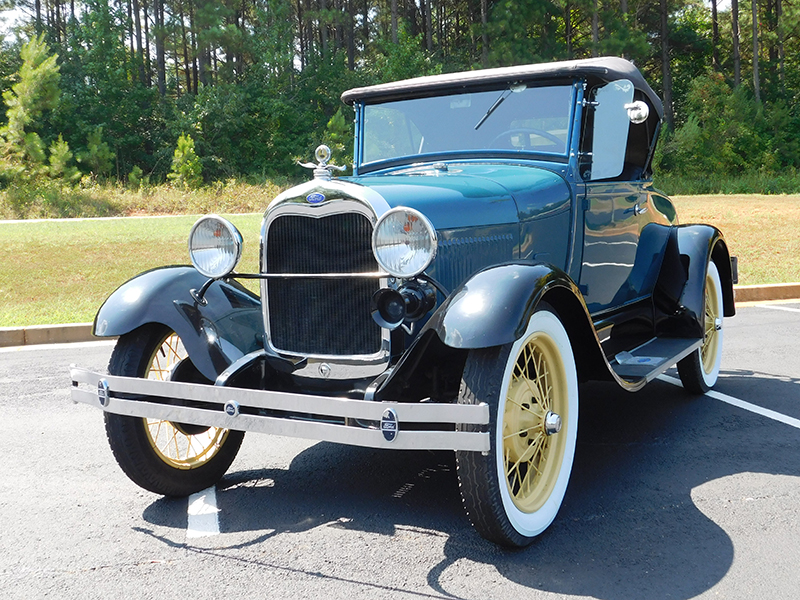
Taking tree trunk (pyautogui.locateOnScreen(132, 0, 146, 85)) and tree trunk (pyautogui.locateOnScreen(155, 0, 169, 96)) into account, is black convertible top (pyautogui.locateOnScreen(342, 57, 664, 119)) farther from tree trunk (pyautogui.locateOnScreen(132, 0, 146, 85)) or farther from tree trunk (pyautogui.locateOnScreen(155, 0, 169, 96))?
tree trunk (pyautogui.locateOnScreen(132, 0, 146, 85))

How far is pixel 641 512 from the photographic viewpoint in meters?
3.25

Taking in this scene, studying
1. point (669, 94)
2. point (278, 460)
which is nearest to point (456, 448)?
point (278, 460)

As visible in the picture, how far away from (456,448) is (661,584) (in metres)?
0.84

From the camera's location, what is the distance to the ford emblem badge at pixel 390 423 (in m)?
2.65

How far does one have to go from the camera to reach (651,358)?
4266mm

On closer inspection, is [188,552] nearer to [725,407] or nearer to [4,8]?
[725,407]

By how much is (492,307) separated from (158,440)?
2.02 meters

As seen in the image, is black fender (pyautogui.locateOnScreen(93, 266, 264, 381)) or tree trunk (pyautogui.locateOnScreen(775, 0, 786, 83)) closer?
black fender (pyautogui.locateOnScreen(93, 266, 264, 381))

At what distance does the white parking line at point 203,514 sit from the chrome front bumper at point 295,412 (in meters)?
0.48

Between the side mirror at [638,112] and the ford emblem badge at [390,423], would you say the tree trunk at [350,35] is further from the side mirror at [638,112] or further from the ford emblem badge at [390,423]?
the ford emblem badge at [390,423]

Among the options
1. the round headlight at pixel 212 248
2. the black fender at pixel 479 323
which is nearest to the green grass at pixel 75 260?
the round headlight at pixel 212 248

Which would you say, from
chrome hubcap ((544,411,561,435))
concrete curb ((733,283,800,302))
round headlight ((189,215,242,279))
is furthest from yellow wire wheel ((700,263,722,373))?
concrete curb ((733,283,800,302))

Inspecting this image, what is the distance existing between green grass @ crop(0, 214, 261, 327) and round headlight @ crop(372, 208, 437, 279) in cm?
597

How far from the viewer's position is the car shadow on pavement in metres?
2.75
